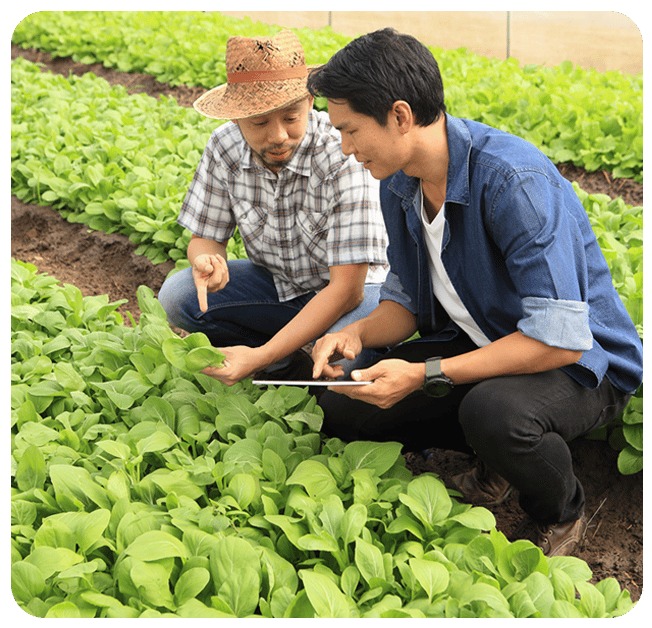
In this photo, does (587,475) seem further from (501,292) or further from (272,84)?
(272,84)

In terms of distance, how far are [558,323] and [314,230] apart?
1.17 meters

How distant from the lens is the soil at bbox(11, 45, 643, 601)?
90.3 inches

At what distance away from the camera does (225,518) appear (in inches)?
75.0

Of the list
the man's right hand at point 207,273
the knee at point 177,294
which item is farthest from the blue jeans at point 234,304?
the man's right hand at point 207,273

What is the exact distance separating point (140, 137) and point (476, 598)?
436cm

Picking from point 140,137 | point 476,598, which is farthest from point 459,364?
point 140,137

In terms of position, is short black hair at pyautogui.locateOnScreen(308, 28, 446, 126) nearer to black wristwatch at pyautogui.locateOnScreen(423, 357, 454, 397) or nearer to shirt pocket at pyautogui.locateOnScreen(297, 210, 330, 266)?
black wristwatch at pyautogui.locateOnScreen(423, 357, 454, 397)

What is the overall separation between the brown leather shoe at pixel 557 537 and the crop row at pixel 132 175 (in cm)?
39

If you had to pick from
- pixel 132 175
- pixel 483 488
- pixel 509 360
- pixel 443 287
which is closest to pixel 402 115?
pixel 443 287

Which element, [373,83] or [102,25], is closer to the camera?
[373,83]

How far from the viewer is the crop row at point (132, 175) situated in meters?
3.18

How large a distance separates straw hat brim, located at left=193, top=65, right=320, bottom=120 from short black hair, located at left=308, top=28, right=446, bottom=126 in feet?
1.63

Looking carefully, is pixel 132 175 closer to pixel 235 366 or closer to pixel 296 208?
pixel 296 208

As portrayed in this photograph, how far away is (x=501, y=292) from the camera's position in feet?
6.57
